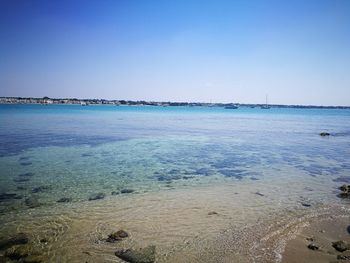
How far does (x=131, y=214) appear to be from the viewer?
37.5 ft

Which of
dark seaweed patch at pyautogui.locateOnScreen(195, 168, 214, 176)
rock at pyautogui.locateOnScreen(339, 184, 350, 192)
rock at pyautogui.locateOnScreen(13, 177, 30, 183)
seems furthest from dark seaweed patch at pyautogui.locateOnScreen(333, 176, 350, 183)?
rock at pyautogui.locateOnScreen(13, 177, 30, 183)

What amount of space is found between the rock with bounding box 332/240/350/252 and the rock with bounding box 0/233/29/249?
31.4 feet

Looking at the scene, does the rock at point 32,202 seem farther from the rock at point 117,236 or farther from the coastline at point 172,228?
the rock at point 117,236

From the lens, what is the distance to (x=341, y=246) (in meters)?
8.69

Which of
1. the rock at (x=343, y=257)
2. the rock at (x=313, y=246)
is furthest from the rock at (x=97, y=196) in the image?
the rock at (x=343, y=257)

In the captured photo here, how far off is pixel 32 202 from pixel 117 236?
17.5 ft

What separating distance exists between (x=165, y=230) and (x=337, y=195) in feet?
31.0

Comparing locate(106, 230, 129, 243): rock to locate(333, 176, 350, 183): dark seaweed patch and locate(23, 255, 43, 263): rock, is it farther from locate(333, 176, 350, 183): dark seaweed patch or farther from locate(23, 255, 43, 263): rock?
locate(333, 176, 350, 183): dark seaweed patch

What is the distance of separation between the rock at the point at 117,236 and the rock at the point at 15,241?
2.57 metres

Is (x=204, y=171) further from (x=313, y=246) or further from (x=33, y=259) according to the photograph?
(x=33, y=259)

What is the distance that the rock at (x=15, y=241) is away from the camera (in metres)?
8.66

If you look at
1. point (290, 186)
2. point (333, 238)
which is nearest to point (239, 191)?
point (290, 186)

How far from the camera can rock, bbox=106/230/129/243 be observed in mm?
9188

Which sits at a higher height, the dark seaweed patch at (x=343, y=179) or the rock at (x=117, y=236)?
the rock at (x=117, y=236)
